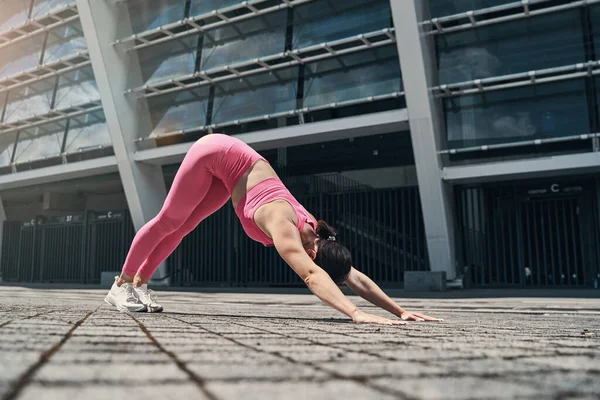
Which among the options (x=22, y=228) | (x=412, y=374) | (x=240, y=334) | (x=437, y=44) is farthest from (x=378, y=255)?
(x=22, y=228)

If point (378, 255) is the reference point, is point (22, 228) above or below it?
above

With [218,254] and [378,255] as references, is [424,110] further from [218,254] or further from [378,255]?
[218,254]

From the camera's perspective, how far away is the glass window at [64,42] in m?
14.7

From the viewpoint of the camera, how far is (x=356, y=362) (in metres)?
1.37

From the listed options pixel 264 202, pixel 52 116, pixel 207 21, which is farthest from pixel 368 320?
pixel 52 116

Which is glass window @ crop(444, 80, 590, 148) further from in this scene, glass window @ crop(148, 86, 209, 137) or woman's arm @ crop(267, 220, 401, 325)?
woman's arm @ crop(267, 220, 401, 325)

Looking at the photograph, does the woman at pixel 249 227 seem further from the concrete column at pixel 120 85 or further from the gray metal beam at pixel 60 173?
the gray metal beam at pixel 60 173

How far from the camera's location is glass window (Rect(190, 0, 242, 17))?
40.5 feet

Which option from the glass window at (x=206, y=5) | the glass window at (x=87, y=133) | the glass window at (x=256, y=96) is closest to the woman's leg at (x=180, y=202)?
the glass window at (x=256, y=96)

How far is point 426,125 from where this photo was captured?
10297 millimetres

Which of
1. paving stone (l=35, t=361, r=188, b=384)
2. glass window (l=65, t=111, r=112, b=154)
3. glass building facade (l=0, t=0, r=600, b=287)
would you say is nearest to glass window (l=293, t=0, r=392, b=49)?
glass building facade (l=0, t=0, r=600, b=287)

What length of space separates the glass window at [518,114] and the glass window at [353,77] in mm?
1420

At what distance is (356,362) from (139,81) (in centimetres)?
1388

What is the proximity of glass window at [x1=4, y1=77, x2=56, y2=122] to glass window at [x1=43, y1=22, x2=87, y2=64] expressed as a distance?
33.9 inches
